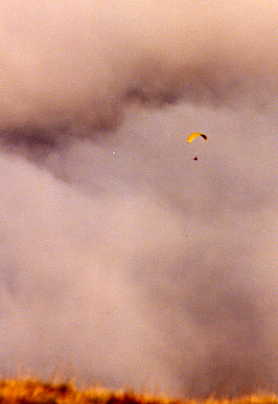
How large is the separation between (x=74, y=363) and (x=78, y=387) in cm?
76

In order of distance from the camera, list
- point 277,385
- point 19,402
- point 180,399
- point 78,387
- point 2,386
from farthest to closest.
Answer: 1. point 277,385
2. point 180,399
3. point 78,387
4. point 2,386
5. point 19,402

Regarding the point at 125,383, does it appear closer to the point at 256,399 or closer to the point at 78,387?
the point at 78,387

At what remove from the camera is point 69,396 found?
14289mm

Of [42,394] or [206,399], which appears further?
[206,399]

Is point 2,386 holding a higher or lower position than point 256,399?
lower

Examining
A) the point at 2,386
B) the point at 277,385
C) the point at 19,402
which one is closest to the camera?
the point at 19,402

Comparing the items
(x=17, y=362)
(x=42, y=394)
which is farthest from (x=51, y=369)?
(x=42, y=394)

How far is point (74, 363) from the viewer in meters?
15.7

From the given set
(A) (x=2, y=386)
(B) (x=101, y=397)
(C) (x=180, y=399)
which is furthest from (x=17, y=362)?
(C) (x=180, y=399)

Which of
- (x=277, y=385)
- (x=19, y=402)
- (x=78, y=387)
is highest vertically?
(x=277, y=385)

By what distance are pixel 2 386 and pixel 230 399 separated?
8155mm

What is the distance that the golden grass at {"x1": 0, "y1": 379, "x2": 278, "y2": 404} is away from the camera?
13.2 metres

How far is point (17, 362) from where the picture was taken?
16.2m

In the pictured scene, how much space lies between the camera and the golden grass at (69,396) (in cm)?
1323
